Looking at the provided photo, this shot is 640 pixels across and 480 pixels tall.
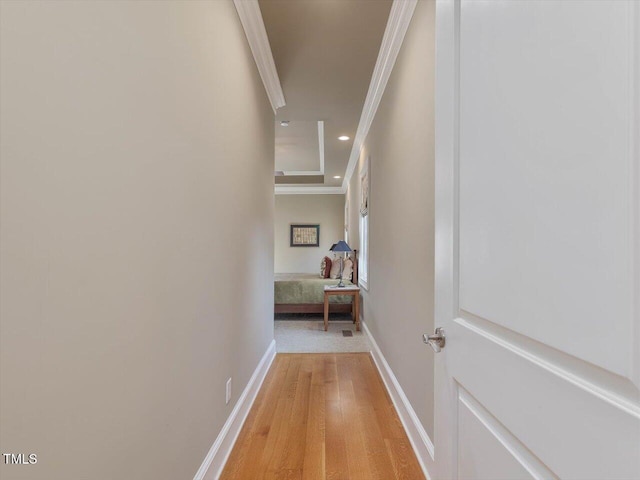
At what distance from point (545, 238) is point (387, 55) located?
2.40 m

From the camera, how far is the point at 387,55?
8.11 ft

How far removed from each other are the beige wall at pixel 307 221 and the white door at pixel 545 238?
7193mm

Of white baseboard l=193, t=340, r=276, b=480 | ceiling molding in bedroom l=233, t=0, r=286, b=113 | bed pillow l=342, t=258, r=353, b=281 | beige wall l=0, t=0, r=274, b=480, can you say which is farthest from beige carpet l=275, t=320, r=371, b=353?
ceiling molding in bedroom l=233, t=0, r=286, b=113

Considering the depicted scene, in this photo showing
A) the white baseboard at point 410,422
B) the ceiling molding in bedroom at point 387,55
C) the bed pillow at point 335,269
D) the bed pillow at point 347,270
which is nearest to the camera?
the white baseboard at point 410,422

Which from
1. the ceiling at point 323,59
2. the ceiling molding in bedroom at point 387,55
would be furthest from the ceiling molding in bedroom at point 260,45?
the ceiling molding in bedroom at point 387,55

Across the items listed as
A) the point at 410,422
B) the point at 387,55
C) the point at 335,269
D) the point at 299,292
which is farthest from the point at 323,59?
the point at 335,269

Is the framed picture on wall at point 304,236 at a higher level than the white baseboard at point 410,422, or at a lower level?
higher

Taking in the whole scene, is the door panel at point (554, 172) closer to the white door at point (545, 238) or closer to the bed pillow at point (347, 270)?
the white door at point (545, 238)

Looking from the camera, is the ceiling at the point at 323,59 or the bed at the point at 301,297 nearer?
the ceiling at the point at 323,59

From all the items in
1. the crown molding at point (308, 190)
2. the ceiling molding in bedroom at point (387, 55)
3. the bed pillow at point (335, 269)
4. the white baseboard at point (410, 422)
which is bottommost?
the white baseboard at point (410, 422)

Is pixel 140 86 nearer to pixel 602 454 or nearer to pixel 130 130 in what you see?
pixel 130 130

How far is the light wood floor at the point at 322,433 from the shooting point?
1650 millimetres

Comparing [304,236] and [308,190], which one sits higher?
[308,190]

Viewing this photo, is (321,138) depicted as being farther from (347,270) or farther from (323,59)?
(347,270)
